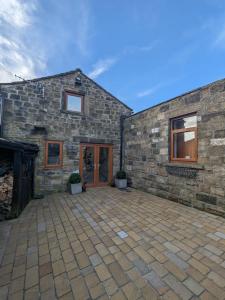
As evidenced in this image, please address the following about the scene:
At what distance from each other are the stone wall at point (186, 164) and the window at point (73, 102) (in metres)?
2.68

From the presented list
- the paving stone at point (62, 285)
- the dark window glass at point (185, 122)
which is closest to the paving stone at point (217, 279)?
the paving stone at point (62, 285)

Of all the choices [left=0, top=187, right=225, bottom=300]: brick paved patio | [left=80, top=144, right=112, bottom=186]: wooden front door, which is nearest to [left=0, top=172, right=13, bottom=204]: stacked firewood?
[left=0, top=187, right=225, bottom=300]: brick paved patio

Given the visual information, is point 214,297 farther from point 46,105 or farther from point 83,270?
point 46,105

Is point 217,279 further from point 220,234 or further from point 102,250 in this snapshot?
point 102,250

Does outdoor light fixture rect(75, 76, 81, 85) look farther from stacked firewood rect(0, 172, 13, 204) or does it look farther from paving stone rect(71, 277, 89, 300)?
paving stone rect(71, 277, 89, 300)

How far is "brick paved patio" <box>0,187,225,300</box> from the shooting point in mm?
1703

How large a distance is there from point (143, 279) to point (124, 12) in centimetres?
746

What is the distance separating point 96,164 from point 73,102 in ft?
10.1

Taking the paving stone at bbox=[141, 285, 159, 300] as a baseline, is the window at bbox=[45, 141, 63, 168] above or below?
above

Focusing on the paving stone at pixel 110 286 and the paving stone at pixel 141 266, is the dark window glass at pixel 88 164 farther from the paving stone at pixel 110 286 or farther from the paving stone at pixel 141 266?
the paving stone at pixel 110 286

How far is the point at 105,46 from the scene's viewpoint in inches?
308

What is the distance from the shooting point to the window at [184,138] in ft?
14.7

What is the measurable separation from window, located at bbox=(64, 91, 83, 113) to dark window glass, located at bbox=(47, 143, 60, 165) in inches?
69.0

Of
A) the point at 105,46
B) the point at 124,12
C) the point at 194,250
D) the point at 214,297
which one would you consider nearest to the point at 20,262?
the point at 214,297
